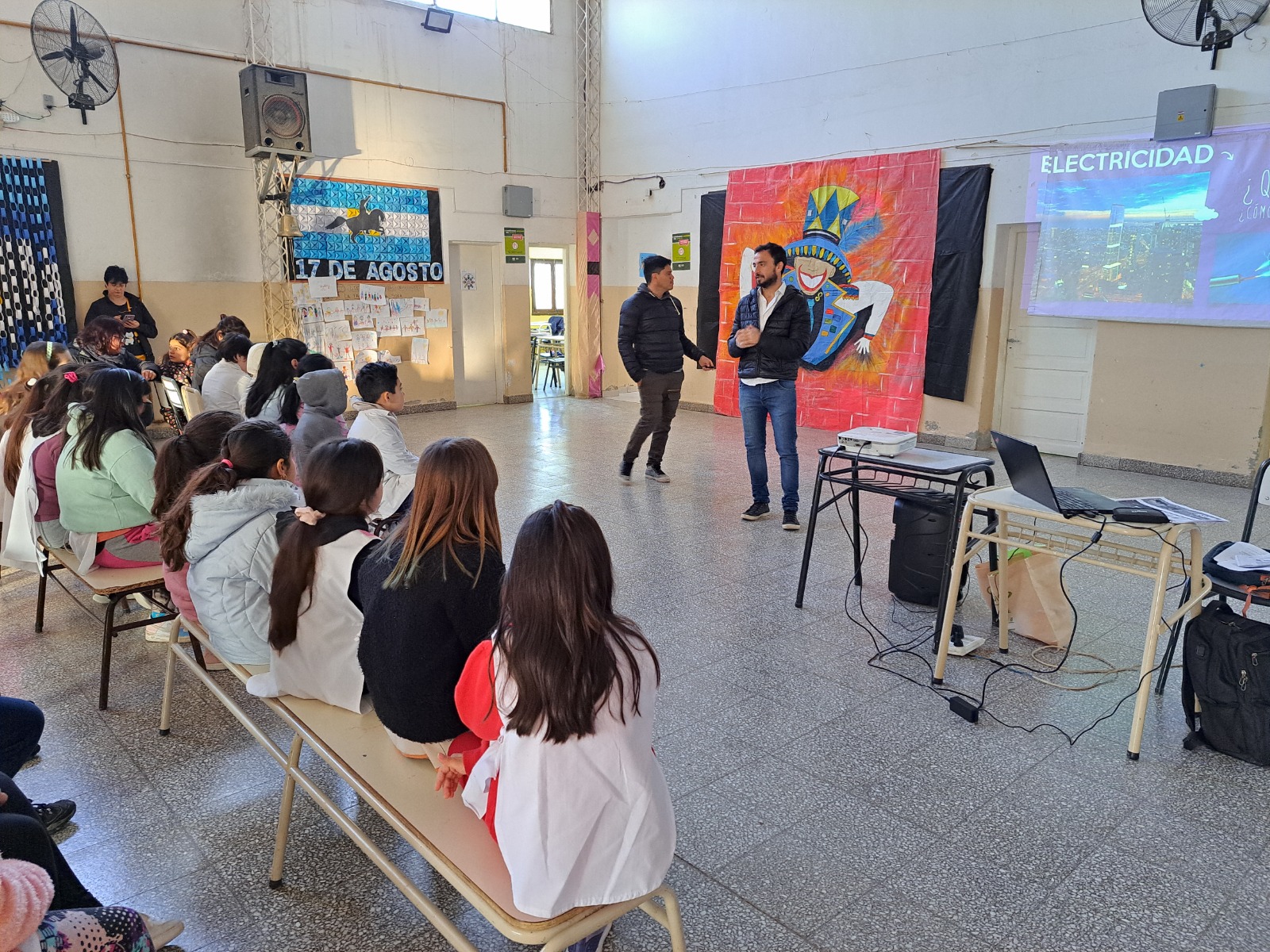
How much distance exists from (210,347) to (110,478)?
2.71 meters

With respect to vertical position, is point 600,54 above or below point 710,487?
above

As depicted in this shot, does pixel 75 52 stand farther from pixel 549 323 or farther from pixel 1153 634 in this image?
pixel 1153 634

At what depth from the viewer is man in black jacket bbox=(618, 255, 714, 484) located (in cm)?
572

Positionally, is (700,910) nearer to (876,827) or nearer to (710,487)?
(876,827)

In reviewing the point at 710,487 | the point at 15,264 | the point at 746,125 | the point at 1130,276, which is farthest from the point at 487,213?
the point at 1130,276

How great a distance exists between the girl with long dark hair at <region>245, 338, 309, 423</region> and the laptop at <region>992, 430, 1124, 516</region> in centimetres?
315

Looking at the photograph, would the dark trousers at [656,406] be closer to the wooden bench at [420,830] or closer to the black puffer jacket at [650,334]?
the black puffer jacket at [650,334]

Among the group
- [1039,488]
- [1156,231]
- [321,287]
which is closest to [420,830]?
[1039,488]

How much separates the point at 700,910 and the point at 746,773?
59 cm

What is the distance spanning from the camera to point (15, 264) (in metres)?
6.93

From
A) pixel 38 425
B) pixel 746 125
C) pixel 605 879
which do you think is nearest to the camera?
pixel 605 879

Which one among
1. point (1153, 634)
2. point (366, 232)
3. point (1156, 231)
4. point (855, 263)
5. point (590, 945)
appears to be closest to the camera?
point (590, 945)

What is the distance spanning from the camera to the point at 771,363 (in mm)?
4855

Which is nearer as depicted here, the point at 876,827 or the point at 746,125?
the point at 876,827
